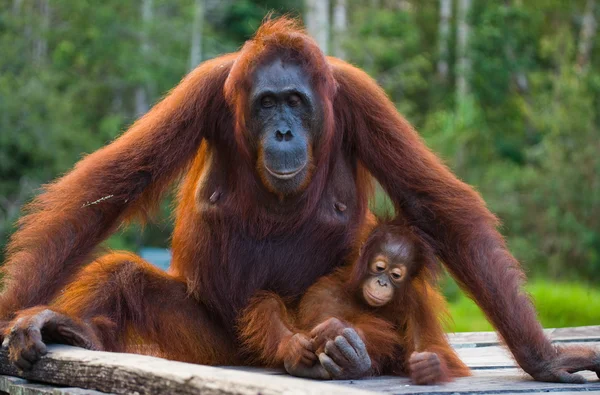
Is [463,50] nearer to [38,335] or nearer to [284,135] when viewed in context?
[284,135]

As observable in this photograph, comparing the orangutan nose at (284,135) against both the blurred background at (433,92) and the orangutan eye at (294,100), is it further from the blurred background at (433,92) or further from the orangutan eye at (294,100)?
the blurred background at (433,92)

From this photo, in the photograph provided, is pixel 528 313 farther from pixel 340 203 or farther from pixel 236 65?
pixel 236 65

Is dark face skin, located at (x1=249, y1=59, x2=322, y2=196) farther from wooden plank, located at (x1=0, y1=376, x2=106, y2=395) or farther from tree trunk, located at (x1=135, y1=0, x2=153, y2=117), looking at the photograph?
tree trunk, located at (x1=135, y1=0, x2=153, y2=117)

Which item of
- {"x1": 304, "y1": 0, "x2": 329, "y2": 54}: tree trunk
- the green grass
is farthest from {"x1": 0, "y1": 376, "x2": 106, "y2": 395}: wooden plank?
{"x1": 304, "y1": 0, "x2": 329, "y2": 54}: tree trunk

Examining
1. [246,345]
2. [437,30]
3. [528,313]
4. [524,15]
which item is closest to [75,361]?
[246,345]

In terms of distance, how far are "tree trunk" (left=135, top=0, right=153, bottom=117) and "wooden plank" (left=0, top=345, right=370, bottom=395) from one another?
14.1 m

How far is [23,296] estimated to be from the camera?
3887 mm

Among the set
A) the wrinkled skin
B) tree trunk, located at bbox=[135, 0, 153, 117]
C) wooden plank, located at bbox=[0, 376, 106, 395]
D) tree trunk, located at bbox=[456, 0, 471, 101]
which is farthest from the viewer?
tree trunk, located at bbox=[456, 0, 471, 101]

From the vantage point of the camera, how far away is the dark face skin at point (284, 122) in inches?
157

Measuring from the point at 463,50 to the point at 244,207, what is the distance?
62.9 ft

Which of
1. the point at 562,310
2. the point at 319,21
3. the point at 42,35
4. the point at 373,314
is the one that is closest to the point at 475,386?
the point at 373,314

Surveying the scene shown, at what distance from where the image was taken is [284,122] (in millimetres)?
4020

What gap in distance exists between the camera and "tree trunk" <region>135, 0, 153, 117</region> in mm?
17641

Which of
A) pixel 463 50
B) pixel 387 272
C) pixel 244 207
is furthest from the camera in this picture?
pixel 463 50
